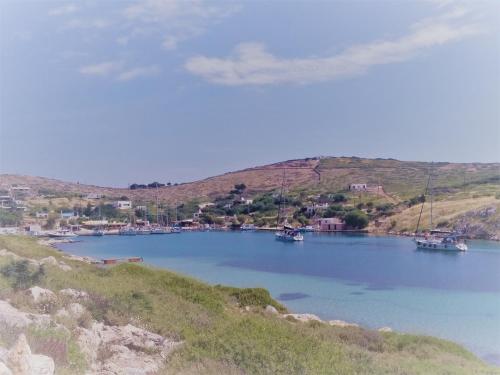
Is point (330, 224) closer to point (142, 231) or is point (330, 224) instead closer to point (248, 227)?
point (248, 227)

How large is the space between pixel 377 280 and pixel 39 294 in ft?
109

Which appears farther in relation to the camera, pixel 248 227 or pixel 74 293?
pixel 248 227

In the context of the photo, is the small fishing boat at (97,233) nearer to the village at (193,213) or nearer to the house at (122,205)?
the village at (193,213)

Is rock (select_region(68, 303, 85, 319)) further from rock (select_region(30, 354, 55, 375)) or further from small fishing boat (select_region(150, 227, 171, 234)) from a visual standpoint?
small fishing boat (select_region(150, 227, 171, 234))

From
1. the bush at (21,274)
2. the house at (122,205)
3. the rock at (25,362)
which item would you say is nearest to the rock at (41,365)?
the rock at (25,362)

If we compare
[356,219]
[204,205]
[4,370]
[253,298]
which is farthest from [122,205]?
[4,370]

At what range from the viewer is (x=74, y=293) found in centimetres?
1173

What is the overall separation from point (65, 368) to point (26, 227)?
9080cm

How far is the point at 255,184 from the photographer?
162000 millimetres

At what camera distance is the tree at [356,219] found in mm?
93375

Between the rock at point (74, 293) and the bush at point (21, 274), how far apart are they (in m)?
0.93

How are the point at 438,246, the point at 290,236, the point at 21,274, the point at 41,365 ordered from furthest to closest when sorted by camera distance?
the point at 290,236 < the point at 438,246 < the point at 21,274 < the point at 41,365

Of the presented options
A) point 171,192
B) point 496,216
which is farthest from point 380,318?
point 171,192

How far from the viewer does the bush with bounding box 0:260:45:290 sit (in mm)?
11633
